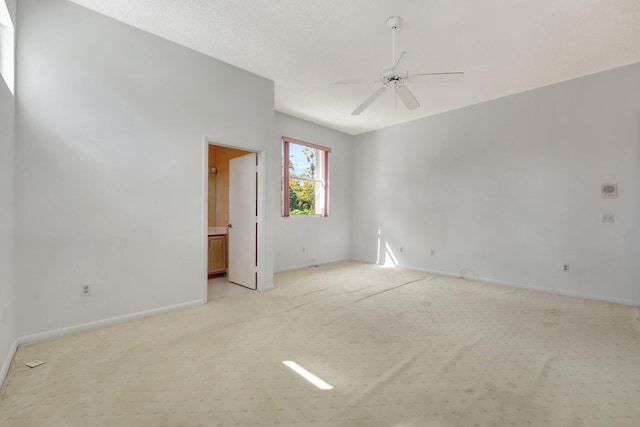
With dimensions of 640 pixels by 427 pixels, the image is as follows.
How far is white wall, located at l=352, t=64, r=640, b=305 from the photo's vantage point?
367 centimetres

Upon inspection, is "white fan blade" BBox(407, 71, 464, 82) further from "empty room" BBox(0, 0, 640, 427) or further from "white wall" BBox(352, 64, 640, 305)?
"white wall" BBox(352, 64, 640, 305)

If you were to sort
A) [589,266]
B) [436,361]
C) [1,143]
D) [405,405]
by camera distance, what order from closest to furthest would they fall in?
[405,405] → [1,143] → [436,361] → [589,266]

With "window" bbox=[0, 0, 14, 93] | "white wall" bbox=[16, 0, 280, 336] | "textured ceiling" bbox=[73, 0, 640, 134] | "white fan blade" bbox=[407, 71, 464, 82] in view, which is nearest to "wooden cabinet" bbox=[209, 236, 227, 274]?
"white wall" bbox=[16, 0, 280, 336]

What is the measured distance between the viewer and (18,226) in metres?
2.41

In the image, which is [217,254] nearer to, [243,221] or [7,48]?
[243,221]

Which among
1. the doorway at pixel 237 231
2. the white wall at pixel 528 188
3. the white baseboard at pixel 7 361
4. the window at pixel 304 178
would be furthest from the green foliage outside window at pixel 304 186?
the white baseboard at pixel 7 361

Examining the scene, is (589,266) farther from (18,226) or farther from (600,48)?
(18,226)

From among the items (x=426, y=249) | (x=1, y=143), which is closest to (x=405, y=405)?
(x=1, y=143)

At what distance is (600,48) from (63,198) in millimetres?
5877

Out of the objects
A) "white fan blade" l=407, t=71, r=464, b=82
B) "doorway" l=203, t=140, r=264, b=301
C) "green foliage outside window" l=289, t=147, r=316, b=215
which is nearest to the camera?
"white fan blade" l=407, t=71, r=464, b=82

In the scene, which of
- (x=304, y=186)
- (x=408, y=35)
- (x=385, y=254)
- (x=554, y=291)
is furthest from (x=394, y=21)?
(x=385, y=254)

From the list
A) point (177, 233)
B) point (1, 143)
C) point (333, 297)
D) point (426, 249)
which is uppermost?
point (1, 143)

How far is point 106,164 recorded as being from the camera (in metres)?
2.83

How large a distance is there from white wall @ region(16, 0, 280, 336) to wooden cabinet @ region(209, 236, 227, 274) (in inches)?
55.5
